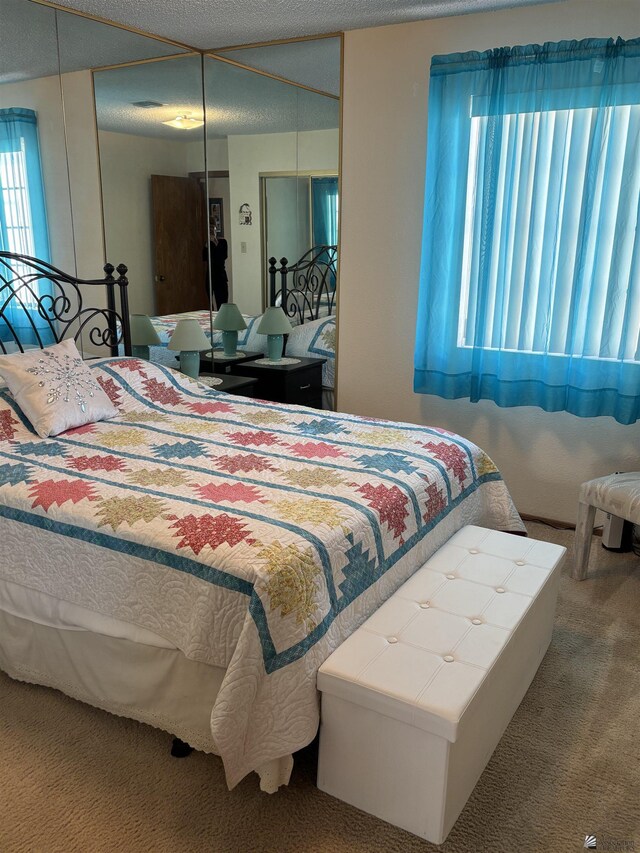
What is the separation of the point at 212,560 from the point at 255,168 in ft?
9.46

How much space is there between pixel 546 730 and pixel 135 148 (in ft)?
10.7

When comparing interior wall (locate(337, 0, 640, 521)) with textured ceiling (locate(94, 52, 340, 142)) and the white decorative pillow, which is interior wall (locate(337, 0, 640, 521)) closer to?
textured ceiling (locate(94, 52, 340, 142))

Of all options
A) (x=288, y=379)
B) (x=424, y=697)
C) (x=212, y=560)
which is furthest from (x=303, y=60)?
(x=424, y=697)

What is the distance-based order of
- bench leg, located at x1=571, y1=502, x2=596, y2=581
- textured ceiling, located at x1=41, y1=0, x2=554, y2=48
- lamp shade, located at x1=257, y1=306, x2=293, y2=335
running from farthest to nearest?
lamp shade, located at x1=257, y1=306, x2=293, y2=335 < textured ceiling, located at x1=41, y1=0, x2=554, y2=48 < bench leg, located at x1=571, y1=502, x2=596, y2=581

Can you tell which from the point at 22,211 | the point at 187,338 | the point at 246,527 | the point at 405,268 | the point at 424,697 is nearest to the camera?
the point at 424,697

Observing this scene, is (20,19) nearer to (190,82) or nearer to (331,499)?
(190,82)

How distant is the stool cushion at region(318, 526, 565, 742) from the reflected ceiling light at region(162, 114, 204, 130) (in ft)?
9.25

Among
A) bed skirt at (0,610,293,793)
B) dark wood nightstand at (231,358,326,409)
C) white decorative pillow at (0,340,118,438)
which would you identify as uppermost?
white decorative pillow at (0,340,118,438)

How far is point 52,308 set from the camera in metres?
3.32

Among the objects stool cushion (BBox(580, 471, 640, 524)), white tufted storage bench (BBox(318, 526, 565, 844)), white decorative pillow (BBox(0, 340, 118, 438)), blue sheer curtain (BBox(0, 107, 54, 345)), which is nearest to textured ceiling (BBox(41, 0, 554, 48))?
blue sheer curtain (BBox(0, 107, 54, 345))

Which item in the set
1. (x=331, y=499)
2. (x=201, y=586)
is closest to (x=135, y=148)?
(x=331, y=499)

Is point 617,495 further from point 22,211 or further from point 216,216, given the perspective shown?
point 22,211

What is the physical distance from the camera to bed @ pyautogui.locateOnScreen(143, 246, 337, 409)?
403cm

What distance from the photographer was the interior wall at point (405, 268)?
11.2 feet
